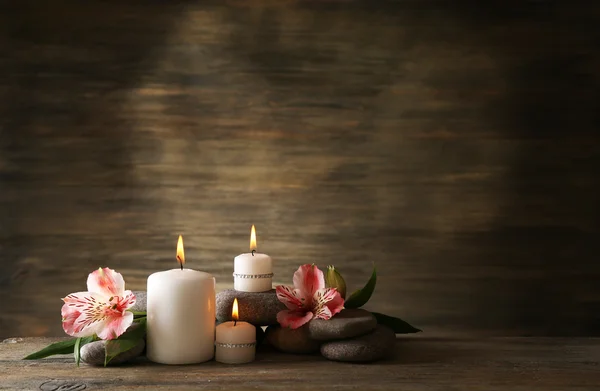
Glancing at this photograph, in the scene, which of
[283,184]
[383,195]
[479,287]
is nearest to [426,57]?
[383,195]

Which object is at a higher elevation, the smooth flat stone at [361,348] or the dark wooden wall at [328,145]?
the dark wooden wall at [328,145]

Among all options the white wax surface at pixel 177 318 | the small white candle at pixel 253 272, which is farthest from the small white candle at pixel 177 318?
the small white candle at pixel 253 272

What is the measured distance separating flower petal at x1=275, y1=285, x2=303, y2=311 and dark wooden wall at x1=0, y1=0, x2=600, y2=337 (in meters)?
0.43

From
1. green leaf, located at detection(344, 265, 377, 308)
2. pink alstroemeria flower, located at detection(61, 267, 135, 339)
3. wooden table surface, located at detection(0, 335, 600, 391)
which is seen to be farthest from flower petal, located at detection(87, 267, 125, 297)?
green leaf, located at detection(344, 265, 377, 308)

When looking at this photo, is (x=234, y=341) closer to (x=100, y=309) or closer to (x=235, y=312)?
(x=235, y=312)

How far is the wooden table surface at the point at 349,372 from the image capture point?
3.07 ft

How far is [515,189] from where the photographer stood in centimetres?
151

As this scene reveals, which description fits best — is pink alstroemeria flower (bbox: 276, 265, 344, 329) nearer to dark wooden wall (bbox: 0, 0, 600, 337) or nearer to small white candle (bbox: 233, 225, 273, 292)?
small white candle (bbox: 233, 225, 273, 292)

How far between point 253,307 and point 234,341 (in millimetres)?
85

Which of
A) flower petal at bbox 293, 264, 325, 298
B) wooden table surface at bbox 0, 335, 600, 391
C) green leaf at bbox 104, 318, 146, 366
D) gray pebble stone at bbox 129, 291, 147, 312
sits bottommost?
wooden table surface at bbox 0, 335, 600, 391

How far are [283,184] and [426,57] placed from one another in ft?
1.39

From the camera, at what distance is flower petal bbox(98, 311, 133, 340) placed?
1.00 meters

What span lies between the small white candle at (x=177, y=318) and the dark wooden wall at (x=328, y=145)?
491 mm

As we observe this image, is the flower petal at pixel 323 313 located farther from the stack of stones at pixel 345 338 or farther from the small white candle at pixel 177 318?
the small white candle at pixel 177 318
